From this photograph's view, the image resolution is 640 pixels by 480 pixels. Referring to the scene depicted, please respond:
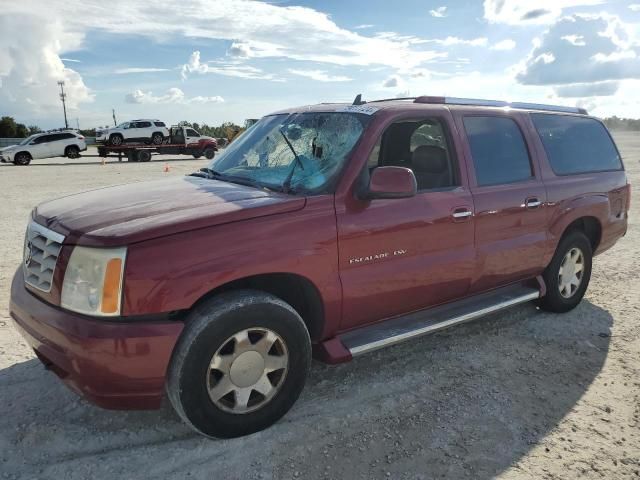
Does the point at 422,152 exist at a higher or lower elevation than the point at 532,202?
higher

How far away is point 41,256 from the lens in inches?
116

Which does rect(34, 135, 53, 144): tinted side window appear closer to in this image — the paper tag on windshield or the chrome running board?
the paper tag on windshield

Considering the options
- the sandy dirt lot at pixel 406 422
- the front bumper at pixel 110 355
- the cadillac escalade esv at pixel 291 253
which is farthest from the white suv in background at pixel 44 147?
the front bumper at pixel 110 355

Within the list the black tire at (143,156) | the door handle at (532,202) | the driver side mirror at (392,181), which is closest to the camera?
the driver side mirror at (392,181)

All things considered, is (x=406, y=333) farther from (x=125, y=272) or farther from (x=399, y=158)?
(x=125, y=272)

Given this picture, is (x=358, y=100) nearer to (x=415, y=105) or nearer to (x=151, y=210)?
(x=415, y=105)

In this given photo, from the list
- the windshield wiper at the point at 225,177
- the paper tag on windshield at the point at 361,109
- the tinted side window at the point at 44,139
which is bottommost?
the tinted side window at the point at 44,139

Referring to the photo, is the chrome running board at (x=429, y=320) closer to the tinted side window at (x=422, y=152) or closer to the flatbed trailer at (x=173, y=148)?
the tinted side window at (x=422, y=152)

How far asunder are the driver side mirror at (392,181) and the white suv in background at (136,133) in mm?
27795

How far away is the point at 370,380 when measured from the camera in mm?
3662

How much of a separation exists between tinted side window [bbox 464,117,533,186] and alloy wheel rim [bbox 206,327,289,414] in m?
2.07

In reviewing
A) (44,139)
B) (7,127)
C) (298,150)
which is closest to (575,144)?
(298,150)

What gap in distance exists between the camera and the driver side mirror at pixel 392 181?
3172 millimetres

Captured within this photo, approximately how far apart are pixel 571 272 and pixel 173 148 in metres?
26.3
